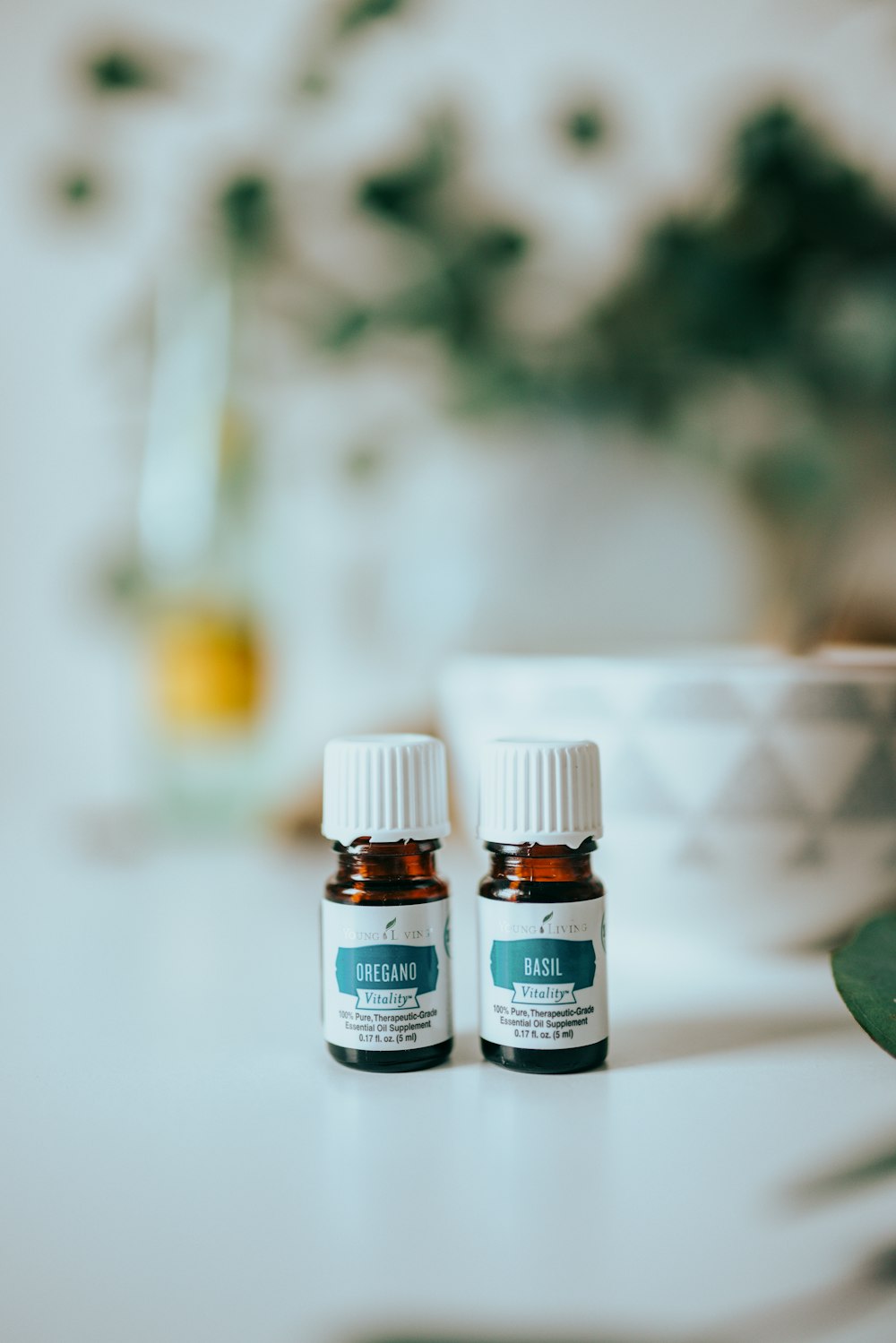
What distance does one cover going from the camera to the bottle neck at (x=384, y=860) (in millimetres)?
408

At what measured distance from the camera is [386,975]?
39 cm

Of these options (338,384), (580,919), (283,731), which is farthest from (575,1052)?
(338,384)

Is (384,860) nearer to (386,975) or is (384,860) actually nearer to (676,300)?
(386,975)

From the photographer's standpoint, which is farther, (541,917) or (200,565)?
(200,565)

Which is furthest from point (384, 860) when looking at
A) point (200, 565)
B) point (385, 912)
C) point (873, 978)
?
point (200, 565)

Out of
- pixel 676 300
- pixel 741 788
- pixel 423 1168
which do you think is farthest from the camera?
pixel 676 300

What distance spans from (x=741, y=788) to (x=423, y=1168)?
26 centimetres

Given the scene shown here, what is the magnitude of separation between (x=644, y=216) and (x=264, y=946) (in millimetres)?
650

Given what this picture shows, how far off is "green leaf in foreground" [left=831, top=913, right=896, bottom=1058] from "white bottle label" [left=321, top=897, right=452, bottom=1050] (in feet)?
0.47

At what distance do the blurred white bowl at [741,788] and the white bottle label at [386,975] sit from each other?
0.17m

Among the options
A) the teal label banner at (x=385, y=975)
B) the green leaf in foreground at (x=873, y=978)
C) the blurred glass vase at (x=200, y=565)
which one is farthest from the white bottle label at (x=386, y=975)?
the blurred glass vase at (x=200, y=565)

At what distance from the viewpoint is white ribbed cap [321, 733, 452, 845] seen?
401 millimetres

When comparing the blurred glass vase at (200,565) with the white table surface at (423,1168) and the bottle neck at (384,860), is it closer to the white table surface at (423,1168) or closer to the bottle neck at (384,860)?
the white table surface at (423,1168)

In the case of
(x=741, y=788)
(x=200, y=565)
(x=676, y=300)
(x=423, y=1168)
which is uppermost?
(x=676, y=300)
